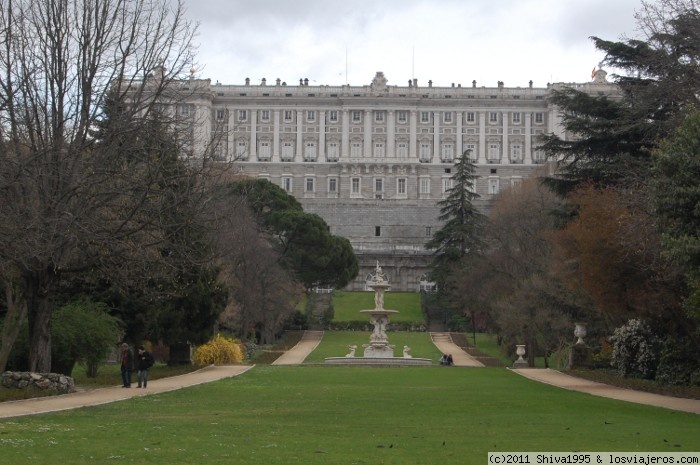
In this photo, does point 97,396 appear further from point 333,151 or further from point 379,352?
point 333,151

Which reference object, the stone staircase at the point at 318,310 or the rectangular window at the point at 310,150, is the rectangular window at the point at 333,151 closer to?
the rectangular window at the point at 310,150

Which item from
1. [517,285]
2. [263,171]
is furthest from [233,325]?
[263,171]

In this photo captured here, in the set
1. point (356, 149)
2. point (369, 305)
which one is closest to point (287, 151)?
point (356, 149)

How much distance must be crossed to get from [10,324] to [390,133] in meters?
91.9

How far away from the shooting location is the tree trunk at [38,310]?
21.8 metres

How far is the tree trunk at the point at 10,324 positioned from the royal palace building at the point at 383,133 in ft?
284

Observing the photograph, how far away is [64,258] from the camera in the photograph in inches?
815

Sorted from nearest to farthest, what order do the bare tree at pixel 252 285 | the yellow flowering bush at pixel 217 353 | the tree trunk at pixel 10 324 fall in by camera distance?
the tree trunk at pixel 10 324 < the yellow flowering bush at pixel 217 353 < the bare tree at pixel 252 285

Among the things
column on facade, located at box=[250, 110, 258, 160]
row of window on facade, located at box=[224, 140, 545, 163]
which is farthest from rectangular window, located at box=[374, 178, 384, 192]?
column on facade, located at box=[250, 110, 258, 160]

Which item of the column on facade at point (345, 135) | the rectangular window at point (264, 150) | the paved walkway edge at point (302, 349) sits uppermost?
the column on facade at point (345, 135)

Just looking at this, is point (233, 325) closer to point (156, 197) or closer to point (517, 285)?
point (517, 285)

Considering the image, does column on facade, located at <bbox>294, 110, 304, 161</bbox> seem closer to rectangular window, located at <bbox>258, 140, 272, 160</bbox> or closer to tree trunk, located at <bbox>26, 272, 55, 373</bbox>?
rectangular window, located at <bbox>258, 140, 272, 160</bbox>

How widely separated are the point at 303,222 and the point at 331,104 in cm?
5453

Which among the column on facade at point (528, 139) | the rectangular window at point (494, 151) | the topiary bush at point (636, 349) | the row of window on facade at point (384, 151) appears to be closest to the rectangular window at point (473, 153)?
the row of window on facade at point (384, 151)
